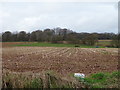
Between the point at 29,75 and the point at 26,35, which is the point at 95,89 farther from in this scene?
the point at 26,35

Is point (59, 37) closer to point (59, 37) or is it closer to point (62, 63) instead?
point (59, 37)

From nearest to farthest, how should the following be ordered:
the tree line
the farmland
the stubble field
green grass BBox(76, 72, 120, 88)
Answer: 1. green grass BBox(76, 72, 120, 88)
2. the farmland
3. the stubble field
4. the tree line

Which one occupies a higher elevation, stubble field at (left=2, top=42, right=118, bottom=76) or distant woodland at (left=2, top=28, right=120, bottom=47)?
distant woodland at (left=2, top=28, right=120, bottom=47)

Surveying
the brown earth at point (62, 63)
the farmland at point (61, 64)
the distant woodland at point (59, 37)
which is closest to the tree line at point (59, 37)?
the distant woodland at point (59, 37)

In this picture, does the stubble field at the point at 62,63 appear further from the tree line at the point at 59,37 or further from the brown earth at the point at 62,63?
the tree line at the point at 59,37

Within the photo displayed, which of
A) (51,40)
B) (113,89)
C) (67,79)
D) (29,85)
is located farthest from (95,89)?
(51,40)

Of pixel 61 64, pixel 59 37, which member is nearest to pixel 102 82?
pixel 61 64

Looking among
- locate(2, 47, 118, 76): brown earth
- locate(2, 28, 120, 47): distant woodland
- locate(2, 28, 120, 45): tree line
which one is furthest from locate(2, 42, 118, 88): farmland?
locate(2, 28, 120, 45): tree line

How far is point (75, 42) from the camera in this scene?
60812 mm

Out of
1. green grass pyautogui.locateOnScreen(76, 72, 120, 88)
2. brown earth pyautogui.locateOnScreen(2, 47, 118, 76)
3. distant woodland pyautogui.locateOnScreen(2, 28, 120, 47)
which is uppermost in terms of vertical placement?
distant woodland pyautogui.locateOnScreen(2, 28, 120, 47)

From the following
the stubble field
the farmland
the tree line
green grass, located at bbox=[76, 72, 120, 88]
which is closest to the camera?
green grass, located at bbox=[76, 72, 120, 88]

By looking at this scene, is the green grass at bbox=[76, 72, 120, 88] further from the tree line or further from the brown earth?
the tree line

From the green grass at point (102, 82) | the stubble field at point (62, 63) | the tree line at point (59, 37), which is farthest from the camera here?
the tree line at point (59, 37)

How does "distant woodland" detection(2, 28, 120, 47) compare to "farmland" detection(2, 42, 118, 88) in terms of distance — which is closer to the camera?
"farmland" detection(2, 42, 118, 88)
